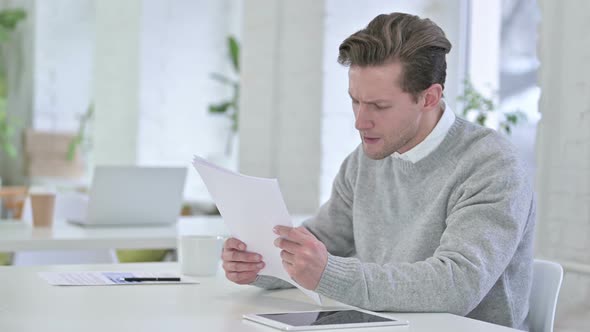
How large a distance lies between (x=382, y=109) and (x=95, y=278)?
2.26ft

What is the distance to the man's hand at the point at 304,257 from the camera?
5.42 ft

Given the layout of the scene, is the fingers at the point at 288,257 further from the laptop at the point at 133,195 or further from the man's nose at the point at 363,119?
the laptop at the point at 133,195

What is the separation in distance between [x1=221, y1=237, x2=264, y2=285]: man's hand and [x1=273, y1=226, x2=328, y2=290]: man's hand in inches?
6.8

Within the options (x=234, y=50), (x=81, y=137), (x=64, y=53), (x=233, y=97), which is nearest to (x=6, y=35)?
(x=64, y=53)

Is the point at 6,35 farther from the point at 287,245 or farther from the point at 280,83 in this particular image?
the point at 287,245

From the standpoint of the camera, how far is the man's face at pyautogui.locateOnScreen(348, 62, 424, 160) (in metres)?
1.91

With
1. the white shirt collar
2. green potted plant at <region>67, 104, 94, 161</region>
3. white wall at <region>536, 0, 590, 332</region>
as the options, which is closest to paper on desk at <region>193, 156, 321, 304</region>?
the white shirt collar

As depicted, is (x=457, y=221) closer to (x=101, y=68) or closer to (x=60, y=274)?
(x=60, y=274)

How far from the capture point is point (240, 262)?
185cm

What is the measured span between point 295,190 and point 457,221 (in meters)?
2.82

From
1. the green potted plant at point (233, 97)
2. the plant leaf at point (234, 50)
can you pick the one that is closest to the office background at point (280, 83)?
the green potted plant at point (233, 97)

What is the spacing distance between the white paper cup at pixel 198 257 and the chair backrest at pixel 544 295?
2.24ft

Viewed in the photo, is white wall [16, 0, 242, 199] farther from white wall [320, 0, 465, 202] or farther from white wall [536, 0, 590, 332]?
white wall [536, 0, 590, 332]

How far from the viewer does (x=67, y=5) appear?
8.80m
